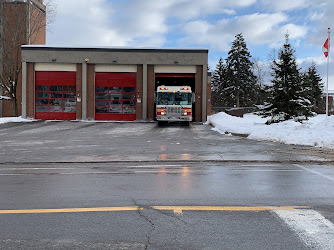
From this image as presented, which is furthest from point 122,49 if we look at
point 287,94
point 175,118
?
point 287,94

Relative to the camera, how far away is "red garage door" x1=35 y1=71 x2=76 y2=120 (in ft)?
114

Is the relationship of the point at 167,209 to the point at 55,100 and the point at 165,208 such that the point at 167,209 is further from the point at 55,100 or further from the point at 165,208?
the point at 55,100

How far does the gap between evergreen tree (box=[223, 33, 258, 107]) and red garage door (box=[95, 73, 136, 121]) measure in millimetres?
38761

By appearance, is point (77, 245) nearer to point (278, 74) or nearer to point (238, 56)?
point (278, 74)

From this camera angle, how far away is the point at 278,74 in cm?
2489

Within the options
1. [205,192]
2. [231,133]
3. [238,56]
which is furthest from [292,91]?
[238,56]

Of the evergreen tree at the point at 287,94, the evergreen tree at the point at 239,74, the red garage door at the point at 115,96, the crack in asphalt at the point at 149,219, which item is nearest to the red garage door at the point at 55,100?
the red garage door at the point at 115,96

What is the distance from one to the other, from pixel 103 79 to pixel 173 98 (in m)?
10.4

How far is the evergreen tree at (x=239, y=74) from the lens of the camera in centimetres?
6956

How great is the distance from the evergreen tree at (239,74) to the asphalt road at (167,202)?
195 feet

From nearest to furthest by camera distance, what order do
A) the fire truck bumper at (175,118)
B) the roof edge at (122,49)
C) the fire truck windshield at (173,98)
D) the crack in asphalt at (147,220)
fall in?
the crack in asphalt at (147,220) → the fire truck bumper at (175,118) → the fire truck windshield at (173,98) → the roof edge at (122,49)

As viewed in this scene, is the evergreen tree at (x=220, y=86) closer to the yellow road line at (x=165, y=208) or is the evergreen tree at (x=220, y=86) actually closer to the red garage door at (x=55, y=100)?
the red garage door at (x=55, y=100)

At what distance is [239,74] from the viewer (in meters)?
69.3

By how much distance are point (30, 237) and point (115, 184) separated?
3.22 metres
